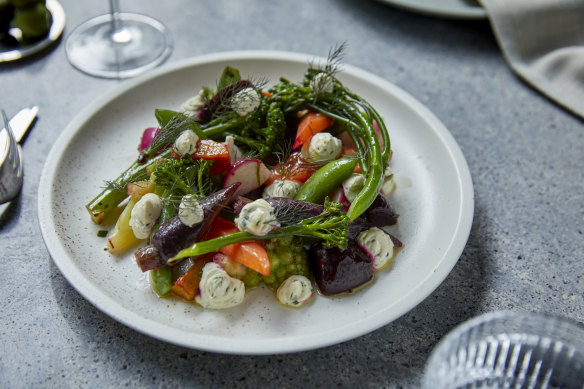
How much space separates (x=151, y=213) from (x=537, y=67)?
2159mm

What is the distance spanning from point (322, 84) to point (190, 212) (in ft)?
2.51

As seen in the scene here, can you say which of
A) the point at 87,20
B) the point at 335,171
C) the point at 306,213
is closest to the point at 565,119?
the point at 335,171

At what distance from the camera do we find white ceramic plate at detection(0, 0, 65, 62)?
2.79 meters

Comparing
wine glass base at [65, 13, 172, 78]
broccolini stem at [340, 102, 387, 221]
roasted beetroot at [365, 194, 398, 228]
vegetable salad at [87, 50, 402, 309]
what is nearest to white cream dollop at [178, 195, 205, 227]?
vegetable salad at [87, 50, 402, 309]

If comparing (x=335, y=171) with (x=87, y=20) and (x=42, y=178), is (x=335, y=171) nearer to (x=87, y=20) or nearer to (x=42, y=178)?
(x=42, y=178)

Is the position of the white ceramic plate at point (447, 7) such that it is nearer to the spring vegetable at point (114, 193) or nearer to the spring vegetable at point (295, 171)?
the spring vegetable at point (295, 171)

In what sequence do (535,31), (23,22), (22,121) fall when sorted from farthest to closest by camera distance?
(535,31) < (23,22) < (22,121)

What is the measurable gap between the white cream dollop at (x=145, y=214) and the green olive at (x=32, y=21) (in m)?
1.58

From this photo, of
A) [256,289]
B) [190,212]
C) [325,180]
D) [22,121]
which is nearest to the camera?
[190,212]

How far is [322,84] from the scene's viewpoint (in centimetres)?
206

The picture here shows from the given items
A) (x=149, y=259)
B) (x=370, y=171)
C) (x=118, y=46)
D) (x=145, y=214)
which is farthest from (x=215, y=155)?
(x=118, y=46)

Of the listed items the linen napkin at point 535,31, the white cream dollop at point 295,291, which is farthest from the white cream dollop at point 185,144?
the linen napkin at point 535,31

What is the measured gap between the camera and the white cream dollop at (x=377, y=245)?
177 cm

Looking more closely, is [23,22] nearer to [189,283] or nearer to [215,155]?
[215,155]
